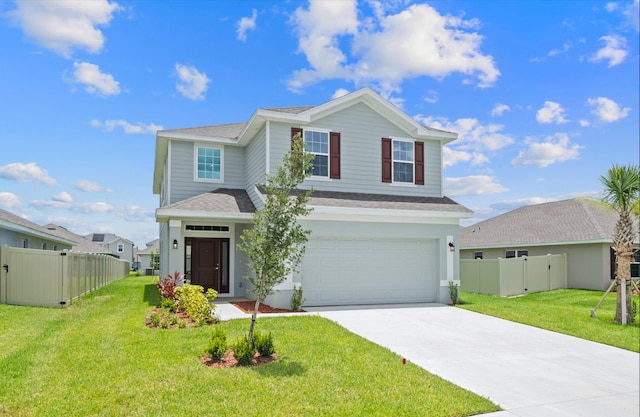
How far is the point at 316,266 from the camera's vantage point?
1395cm

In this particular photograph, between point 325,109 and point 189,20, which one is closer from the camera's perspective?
point 189,20

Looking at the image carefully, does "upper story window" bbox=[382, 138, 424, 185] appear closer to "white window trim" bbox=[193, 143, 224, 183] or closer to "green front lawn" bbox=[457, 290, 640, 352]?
"green front lawn" bbox=[457, 290, 640, 352]

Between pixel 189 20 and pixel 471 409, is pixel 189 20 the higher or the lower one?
the higher one

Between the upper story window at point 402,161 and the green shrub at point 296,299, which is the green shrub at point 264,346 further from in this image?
the upper story window at point 402,161

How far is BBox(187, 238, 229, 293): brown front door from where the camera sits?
15984 mm

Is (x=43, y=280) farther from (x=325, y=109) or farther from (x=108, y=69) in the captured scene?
(x=325, y=109)

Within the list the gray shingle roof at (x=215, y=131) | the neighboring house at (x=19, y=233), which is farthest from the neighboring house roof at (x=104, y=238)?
the gray shingle roof at (x=215, y=131)

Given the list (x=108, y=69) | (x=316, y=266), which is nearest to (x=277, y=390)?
(x=316, y=266)

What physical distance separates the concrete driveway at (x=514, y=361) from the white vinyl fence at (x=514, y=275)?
722 cm

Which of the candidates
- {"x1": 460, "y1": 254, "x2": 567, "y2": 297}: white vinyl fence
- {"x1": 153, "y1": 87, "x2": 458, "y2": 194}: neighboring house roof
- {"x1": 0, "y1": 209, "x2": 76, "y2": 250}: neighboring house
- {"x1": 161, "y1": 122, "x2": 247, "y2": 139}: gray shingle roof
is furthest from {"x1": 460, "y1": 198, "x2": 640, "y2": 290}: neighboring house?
{"x1": 0, "y1": 209, "x2": 76, "y2": 250}: neighboring house

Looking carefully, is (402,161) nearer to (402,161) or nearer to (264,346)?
(402,161)

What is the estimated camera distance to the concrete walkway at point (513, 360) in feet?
21.5

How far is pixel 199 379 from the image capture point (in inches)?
252

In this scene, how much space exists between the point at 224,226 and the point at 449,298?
8.06 metres
